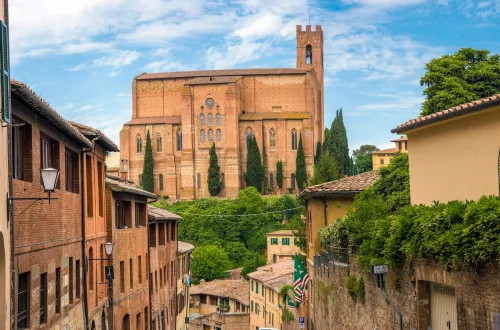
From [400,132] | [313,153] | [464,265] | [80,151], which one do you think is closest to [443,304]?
[464,265]

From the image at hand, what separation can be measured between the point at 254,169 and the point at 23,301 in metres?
96.1

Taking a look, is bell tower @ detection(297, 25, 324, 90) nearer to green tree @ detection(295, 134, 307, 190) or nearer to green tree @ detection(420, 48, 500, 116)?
green tree @ detection(295, 134, 307, 190)

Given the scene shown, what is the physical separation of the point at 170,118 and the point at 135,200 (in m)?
88.9

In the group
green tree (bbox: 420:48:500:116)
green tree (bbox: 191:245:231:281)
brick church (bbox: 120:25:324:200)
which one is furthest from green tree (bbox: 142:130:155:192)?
green tree (bbox: 420:48:500:116)

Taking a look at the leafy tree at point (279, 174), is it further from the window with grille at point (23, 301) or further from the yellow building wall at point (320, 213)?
the window with grille at point (23, 301)

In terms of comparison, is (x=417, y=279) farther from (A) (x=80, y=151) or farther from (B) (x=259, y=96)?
(B) (x=259, y=96)

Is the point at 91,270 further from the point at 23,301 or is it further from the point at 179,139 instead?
the point at 179,139

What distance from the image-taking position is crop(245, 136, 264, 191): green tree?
110 metres

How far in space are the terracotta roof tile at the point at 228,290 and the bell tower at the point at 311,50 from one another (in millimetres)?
57801

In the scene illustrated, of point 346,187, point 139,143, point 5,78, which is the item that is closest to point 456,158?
point 5,78

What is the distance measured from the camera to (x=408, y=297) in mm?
15797

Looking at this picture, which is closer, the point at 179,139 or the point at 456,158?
the point at 456,158

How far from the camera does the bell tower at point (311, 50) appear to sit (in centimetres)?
12396

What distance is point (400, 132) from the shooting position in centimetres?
1919
